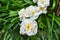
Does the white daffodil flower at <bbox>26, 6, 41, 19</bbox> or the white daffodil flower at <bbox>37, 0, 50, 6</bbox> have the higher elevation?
the white daffodil flower at <bbox>37, 0, 50, 6</bbox>

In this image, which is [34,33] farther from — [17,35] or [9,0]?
[9,0]

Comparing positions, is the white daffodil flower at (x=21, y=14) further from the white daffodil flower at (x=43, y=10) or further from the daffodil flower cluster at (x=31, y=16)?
the white daffodil flower at (x=43, y=10)

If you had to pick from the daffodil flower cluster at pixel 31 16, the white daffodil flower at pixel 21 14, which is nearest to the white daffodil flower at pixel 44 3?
the daffodil flower cluster at pixel 31 16

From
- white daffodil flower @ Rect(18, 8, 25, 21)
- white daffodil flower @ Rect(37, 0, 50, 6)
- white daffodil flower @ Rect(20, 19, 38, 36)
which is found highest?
white daffodil flower @ Rect(37, 0, 50, 6)

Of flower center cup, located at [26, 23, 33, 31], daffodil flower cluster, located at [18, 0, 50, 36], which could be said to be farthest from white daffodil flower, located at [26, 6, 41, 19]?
flower center cup, located at [26, 23, 33, 31]

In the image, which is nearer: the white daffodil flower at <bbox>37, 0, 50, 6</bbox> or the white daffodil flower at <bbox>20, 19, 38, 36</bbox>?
the white daffodil flower at <bbox>20, 19, 38, 36</bbox>

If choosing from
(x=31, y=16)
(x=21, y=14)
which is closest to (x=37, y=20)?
(x=31, y=16)

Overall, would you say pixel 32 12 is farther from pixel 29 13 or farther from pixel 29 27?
pixel 29 27

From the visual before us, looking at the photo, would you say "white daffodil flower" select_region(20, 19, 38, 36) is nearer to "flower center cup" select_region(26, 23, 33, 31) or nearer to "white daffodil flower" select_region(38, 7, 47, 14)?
"flower center cup" select_region(26, 23, 33, 31)
